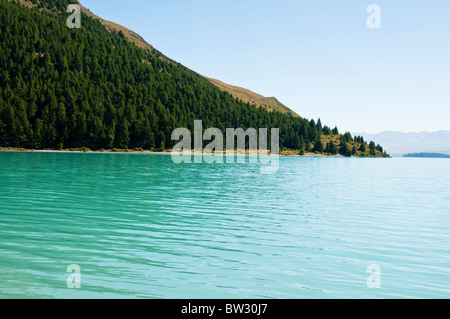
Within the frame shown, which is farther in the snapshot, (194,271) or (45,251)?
(45,251)

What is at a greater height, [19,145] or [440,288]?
[19,145]

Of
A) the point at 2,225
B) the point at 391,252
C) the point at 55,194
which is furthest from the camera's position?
the point at 55,194

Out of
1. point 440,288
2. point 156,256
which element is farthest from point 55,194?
point 440,288

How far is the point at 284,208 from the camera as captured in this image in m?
31.7

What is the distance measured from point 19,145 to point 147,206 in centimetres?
14230

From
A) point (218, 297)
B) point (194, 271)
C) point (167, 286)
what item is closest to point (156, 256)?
point (194, 271)
